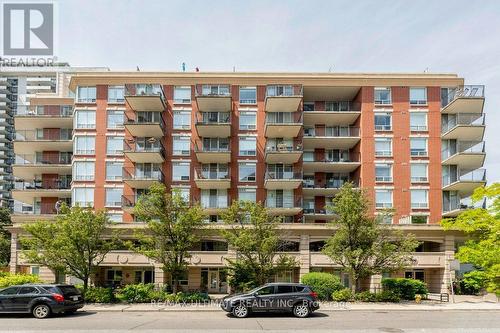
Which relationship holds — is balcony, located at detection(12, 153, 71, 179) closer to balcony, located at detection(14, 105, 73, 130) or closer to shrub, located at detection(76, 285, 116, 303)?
balcony, located at detection(14, 105, 73, 130)

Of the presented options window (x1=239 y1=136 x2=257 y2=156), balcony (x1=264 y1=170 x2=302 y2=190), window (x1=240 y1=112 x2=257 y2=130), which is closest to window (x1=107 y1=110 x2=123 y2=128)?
window (x1=240 y1=112 x2=257 y2=130)

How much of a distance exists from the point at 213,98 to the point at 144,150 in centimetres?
815

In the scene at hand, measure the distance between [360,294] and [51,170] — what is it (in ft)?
111

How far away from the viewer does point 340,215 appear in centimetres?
3119

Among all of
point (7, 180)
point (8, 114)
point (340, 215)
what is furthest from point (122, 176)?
point (8, 114)

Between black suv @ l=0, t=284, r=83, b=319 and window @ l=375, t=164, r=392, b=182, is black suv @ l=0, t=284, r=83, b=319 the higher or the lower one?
the lower one

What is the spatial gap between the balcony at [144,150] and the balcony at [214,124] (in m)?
4.34

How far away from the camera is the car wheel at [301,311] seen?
21.8m

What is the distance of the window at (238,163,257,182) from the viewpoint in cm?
4592

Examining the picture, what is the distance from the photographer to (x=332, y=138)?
151ft

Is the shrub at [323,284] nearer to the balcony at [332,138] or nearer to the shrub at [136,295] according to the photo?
the shrub at [136,295]

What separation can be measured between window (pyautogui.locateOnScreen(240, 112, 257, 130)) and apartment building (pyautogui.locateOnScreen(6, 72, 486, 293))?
0.10 meters

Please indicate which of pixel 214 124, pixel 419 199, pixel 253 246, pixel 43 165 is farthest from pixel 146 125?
pixel 419 199

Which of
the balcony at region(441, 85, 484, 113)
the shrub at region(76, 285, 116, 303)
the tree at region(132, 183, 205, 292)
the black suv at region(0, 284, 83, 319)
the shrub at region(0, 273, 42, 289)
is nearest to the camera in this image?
the black suv at region(0, 284, 83, 319)
